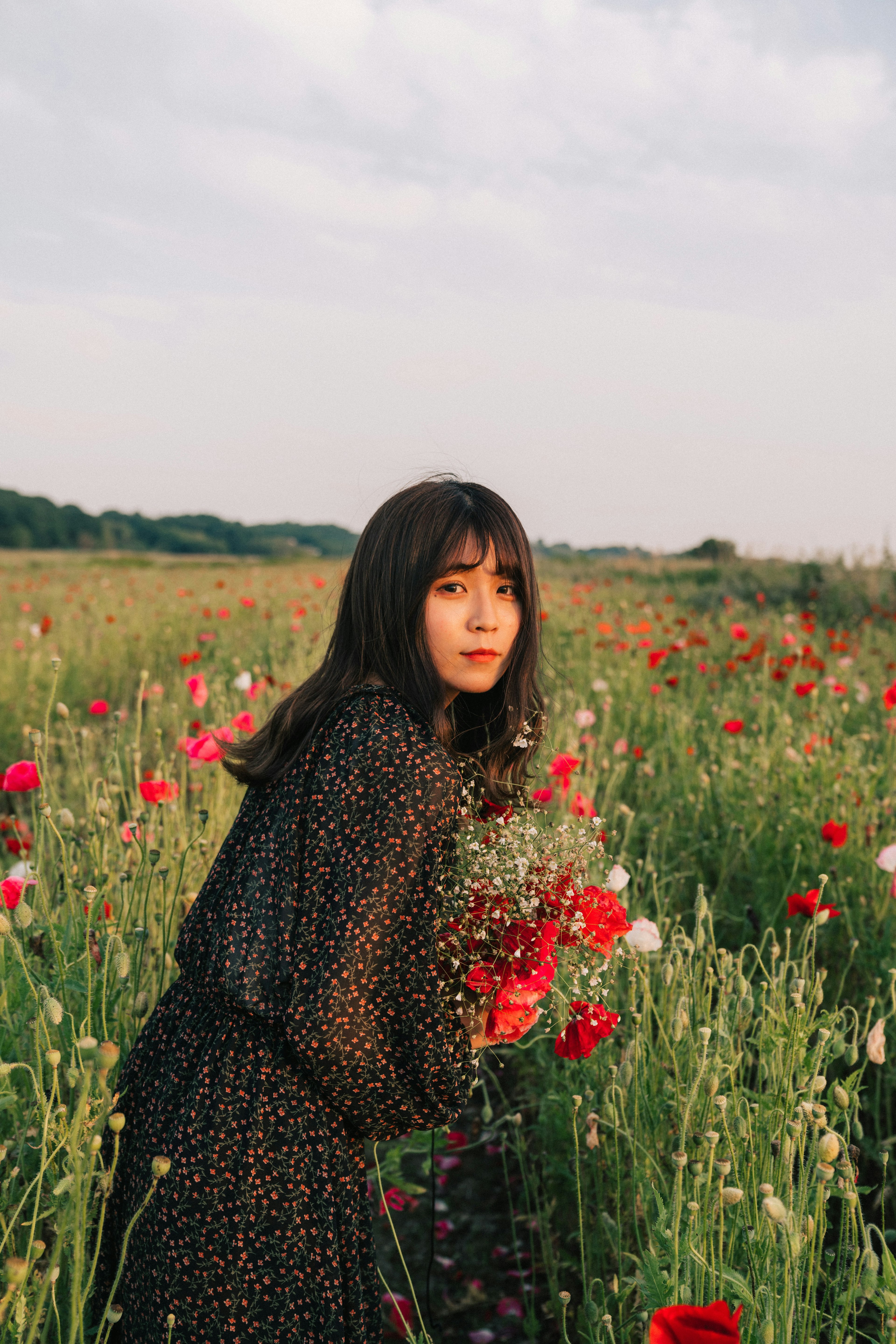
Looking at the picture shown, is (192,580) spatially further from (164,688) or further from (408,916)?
(408,916)

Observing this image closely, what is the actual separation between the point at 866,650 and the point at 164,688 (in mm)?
4996

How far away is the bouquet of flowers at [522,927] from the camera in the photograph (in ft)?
3.87

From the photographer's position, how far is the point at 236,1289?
1197mm

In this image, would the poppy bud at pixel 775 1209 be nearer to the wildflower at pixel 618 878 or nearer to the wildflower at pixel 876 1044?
the wildflower at pixel 876 1044

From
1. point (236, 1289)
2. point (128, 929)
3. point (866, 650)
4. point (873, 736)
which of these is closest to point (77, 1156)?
point (236, 1289)

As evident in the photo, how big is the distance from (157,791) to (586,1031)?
3.51 feet

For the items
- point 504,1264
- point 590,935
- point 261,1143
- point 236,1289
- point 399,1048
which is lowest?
point 504,1264

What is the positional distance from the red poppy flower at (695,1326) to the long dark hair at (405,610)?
33.2 inches

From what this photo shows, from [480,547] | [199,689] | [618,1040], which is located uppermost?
[480,547]

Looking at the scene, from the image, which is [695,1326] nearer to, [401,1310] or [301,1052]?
[301,1052]

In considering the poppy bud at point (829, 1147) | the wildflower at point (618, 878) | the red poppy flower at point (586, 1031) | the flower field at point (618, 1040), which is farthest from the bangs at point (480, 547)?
the poppy bud at point (829, 1147)

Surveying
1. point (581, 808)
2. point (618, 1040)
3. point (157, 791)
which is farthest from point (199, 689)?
point (618, 1040)

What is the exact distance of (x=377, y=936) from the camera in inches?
44.9

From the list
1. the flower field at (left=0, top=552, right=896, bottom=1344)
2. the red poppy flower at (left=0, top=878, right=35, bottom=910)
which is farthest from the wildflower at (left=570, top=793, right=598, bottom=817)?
the red poppy flower at (left=0, top=878, right=35, bottom=910)
